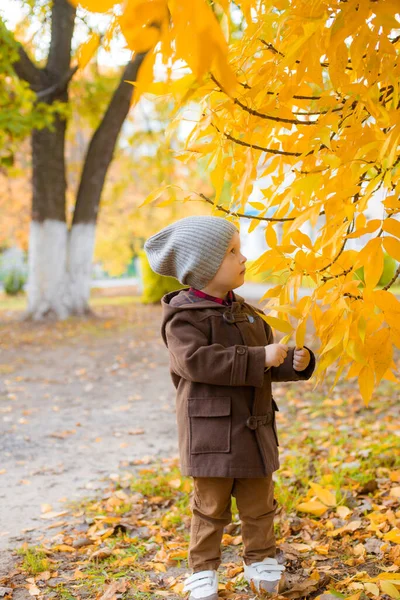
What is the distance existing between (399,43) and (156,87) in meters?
0.90

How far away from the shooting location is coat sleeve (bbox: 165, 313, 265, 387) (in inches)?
80.7

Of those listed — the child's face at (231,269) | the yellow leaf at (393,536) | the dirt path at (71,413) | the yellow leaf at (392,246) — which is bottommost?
the dirt path at (71,413)

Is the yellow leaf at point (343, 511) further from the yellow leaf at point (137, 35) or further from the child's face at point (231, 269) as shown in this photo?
the yellow leaf at point (137, 35)

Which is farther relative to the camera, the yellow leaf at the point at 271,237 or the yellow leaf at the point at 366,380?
the yellow leaf at the point at 271,237

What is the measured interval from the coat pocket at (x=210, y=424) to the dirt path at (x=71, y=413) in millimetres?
1335

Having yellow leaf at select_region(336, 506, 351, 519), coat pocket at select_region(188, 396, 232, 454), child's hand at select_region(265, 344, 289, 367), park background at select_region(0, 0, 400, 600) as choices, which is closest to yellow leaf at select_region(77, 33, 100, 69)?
park background at select_region(0, 0, 400, 600)

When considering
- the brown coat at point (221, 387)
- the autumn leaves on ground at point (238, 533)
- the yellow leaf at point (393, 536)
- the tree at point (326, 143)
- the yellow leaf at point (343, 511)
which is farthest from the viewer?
the yellow leaf at point (343, 511)

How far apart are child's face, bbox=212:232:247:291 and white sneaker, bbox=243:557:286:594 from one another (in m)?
1.02

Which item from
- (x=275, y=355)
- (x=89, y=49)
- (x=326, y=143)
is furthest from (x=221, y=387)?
(x=89, y=49)

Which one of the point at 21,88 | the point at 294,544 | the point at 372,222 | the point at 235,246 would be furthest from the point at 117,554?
the point at 21,88

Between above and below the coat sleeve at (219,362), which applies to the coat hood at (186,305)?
above

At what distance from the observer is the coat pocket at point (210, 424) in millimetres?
2105

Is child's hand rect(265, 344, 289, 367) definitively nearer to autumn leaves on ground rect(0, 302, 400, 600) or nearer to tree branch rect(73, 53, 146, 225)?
autumn leaves on ground rect(0, 302, 400, 600)

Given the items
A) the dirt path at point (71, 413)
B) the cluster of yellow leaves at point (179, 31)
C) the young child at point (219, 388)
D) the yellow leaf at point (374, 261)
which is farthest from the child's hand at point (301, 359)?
the dirt path at point (71, 413)
